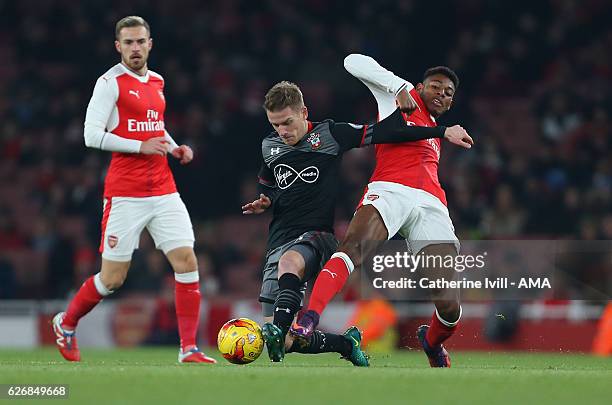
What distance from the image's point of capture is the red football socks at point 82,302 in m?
7.64

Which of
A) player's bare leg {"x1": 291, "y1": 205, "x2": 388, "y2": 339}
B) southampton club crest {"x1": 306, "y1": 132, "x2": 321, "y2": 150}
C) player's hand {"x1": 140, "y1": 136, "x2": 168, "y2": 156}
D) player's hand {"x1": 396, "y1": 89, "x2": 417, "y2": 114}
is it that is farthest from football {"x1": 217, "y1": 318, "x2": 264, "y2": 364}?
player's hand {"x1": 396, "y1": 89, "x2": 417, "y2": 114}

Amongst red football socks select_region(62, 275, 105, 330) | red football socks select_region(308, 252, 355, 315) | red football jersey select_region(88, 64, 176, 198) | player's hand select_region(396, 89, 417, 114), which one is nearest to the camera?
red football socks select_region(308, 252, 355, 315)

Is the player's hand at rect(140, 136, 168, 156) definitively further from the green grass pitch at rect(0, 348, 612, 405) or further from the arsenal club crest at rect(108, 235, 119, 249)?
the green grass pitch at rect(0, 348, 612, 405)

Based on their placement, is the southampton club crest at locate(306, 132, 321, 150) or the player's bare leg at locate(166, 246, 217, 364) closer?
the southampton club crest at locate(306, 132, 321, 150)

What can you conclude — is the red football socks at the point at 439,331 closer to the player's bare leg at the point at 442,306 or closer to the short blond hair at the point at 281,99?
the player's bare leg at the point at 442,306

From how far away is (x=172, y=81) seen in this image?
17.8m

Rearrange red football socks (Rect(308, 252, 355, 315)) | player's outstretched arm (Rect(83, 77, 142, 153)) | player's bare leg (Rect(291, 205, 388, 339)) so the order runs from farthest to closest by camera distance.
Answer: player's outstretched arm (Rect(83, 77, 142, 153)) → red football socks (Rect(308, 252, 355, 315)) → player's bare leg (Rect(291, 205, 388, 339))

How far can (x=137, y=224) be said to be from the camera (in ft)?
24.9

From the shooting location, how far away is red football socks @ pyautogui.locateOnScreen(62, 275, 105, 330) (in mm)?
7637

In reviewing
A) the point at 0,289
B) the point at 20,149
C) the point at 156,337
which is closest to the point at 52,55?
the point at 20,149

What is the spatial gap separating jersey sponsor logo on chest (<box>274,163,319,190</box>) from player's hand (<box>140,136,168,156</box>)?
0.77 metres

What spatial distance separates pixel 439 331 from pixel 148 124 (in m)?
2.26

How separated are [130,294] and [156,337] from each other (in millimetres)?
1205

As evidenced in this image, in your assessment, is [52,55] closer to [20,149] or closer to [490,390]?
[20,149]
